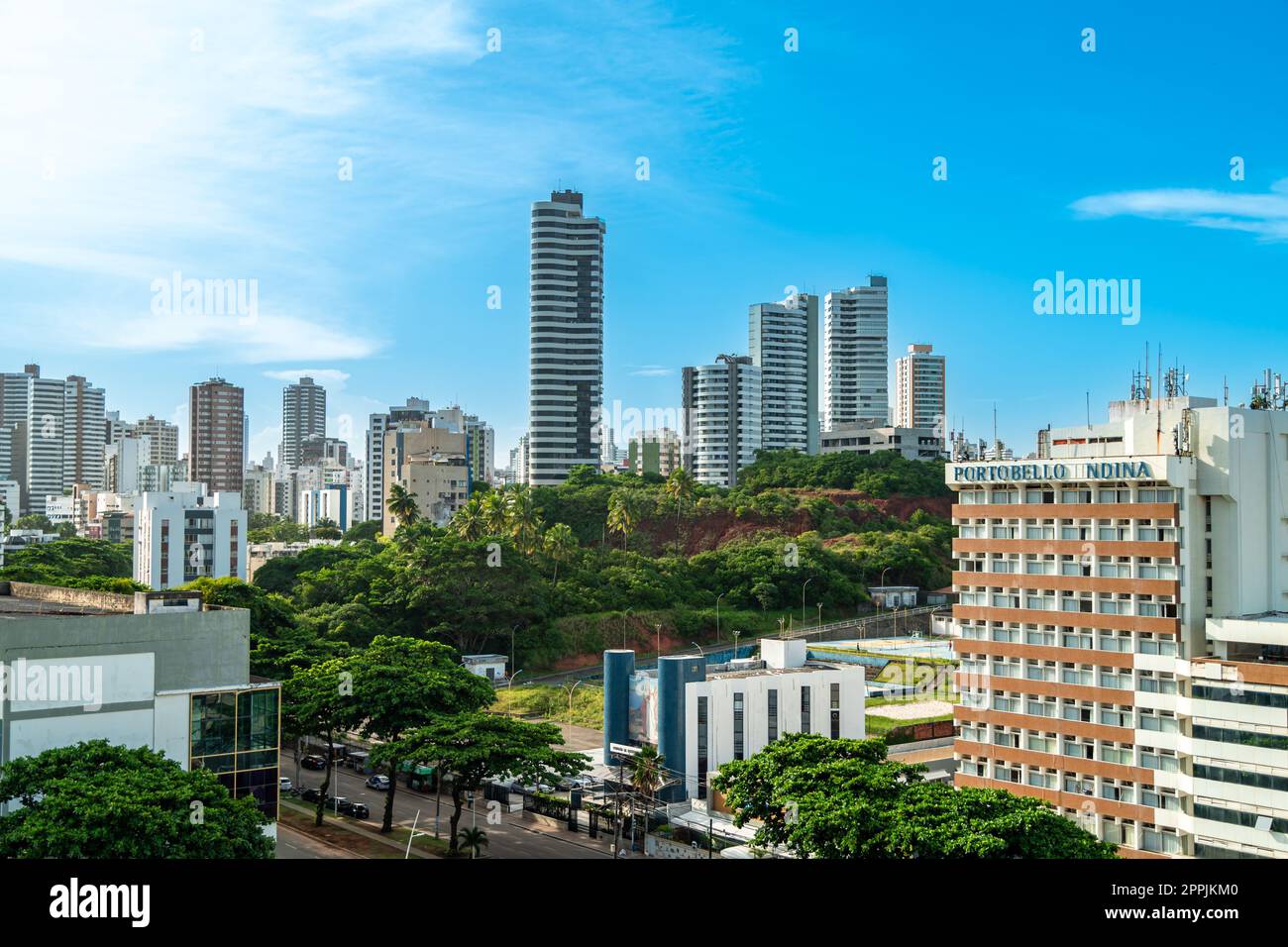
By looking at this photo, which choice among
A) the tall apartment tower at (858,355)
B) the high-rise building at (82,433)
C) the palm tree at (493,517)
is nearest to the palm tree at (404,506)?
the palm tree at (493,517)

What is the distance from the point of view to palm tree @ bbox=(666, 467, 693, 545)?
6769 centimetres

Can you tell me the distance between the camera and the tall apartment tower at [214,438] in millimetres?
106375

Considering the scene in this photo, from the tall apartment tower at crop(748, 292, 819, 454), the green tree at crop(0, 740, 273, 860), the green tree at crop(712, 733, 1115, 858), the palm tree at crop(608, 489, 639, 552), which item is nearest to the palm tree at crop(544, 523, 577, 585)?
the palm tree at crop(608, 489, 639, 552)

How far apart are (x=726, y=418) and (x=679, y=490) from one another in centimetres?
3267

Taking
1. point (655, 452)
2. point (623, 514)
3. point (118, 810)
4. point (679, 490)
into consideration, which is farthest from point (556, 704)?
point (655, 452)

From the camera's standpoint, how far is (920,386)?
127562 millimetres

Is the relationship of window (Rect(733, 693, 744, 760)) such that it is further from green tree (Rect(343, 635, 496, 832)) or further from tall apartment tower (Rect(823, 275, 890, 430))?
tall apartment tower (Rect(823, 275, 890, 430))

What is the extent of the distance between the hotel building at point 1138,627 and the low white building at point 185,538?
47.1m

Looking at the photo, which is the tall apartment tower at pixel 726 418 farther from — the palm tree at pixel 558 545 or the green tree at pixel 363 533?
the palm tree at pixel 558 545

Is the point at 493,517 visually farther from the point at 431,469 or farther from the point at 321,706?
the point at 431,469

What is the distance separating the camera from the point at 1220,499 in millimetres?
24156
